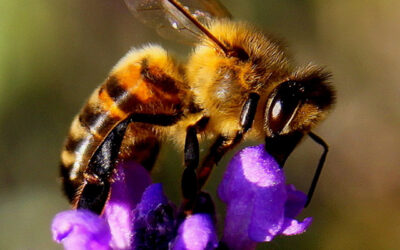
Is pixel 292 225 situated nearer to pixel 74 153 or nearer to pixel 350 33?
pixel 74 153

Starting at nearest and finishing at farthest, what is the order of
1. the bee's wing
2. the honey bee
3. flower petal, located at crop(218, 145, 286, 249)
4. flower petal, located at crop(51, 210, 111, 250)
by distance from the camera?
flower petal, located at crop(51, 210, 111, 250) → flower petal, located at crop(218, 145, 286, 249) → the honey bee → the bee's wing

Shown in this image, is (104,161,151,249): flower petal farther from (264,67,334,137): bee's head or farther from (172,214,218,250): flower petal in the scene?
(264,67,334,137): bee's head

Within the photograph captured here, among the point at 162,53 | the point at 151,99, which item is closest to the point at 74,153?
the point at 151,99

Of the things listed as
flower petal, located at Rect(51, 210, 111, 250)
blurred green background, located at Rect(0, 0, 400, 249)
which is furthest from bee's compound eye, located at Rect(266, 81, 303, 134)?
blurred green background, located at Rect(0, 0, 400, 249)

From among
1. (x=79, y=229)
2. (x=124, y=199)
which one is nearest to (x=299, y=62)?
(x=124, y=199)

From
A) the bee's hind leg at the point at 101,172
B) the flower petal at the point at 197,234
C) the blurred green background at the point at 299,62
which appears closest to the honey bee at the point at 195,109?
the bee's hind leg at the point at 101,172

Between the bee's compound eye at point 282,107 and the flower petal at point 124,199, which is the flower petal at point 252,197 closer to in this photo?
the bee's compound eye at point 282,107

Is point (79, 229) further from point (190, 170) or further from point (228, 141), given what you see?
point (228, 141)
